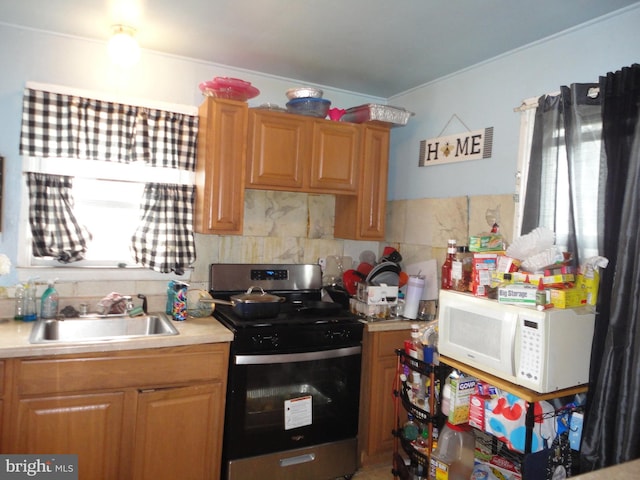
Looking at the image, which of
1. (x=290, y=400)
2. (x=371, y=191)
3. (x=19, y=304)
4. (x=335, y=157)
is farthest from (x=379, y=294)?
(x=19, y=304)

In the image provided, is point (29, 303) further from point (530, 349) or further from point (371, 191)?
point (530, 349)

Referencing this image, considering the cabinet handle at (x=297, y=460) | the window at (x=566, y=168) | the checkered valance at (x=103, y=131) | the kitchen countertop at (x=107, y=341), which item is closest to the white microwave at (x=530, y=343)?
the window at (x=566, y=168)

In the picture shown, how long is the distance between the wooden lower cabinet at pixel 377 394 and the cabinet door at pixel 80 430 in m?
1.35

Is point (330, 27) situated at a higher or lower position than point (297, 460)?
higher

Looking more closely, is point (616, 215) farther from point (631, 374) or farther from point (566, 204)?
point (631, 374)

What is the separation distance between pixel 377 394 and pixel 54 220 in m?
2.10

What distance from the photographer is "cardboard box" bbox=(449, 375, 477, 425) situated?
2.05 metres

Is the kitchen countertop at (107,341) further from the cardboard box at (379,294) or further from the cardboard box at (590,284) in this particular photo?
the cardboard box at (590,284)

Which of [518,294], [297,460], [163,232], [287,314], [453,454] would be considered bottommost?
[297,460]

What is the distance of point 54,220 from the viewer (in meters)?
2.46

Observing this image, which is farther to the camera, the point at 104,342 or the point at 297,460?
the point at 297,460

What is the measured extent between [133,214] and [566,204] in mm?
2387

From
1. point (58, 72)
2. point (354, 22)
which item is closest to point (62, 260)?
point (58, 72)

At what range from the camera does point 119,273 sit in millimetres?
2658
